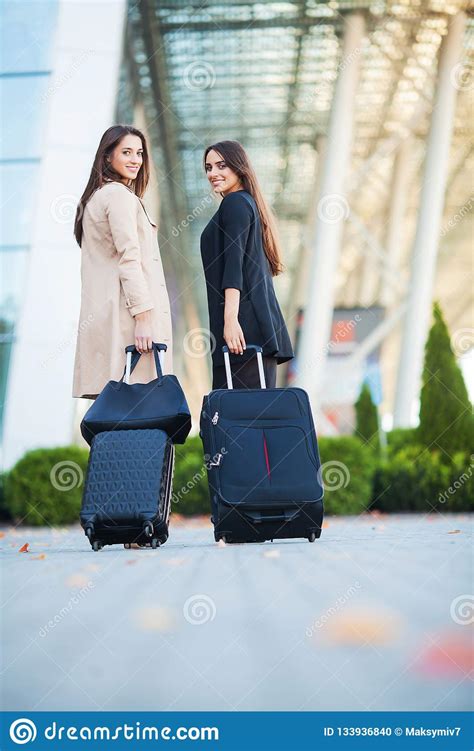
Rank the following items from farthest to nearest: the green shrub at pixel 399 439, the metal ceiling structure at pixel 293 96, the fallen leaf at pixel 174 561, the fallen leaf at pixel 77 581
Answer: the metal ceiling structure at pixel 293 96, the green shrub at pixel 399 439, the fallen leaf at pixel 174 561, the fallen leaf at pixel 77 581

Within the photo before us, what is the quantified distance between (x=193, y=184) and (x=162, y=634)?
23.9 m

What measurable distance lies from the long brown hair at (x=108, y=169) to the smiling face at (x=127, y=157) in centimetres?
2

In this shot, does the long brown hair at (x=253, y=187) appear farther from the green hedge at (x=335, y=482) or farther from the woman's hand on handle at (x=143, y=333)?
the green hedge at (x=335, y=482)

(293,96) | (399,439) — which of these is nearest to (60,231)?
(399,439)

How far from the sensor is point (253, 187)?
397 centimetres

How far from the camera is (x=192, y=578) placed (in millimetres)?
A: 2877

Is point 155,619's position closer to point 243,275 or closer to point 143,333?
point 143,333

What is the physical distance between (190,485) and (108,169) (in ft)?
22.1

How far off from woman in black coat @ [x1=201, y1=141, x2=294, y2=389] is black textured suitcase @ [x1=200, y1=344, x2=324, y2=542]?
0.29 m

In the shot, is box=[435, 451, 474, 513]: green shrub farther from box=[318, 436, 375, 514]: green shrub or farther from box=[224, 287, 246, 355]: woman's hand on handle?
box=[224, 287, 246, 355]: woman's hand on handle

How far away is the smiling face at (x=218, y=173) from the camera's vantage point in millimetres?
3898

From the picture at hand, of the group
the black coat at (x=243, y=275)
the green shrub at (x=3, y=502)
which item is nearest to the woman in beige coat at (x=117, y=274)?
the black coat at (x=243, y=275)
